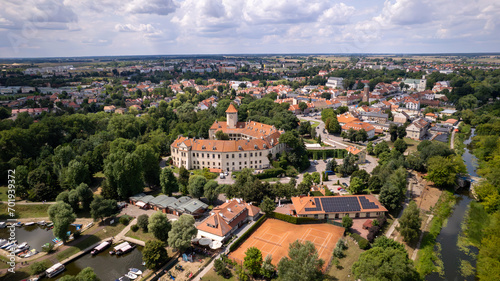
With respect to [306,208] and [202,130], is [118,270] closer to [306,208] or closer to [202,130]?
[306,208]

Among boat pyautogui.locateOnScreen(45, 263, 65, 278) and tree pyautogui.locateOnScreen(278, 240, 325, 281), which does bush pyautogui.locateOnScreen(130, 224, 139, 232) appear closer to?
boat pyautogui.locateOnScreen(45, 263, 65, 278)

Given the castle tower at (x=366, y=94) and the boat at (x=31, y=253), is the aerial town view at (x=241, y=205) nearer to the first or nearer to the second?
the boat at (x=31, y=253)

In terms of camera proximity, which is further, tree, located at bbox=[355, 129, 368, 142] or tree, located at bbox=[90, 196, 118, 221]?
tree, located at bbox=[355, 129, 368, 142]

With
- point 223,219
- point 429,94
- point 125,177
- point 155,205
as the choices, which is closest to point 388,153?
point 223,219

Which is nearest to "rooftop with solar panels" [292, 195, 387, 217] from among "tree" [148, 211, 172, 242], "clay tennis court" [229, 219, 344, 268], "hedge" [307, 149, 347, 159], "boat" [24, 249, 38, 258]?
"clay tennis court" [229, 219, 344, 268]

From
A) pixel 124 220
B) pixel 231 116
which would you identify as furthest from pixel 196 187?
pixel 231 116

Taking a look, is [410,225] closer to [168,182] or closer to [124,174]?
[168,182]

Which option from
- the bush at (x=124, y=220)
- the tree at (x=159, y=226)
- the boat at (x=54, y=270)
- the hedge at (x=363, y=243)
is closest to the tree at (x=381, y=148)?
the hedge at (x=363, y=243)
